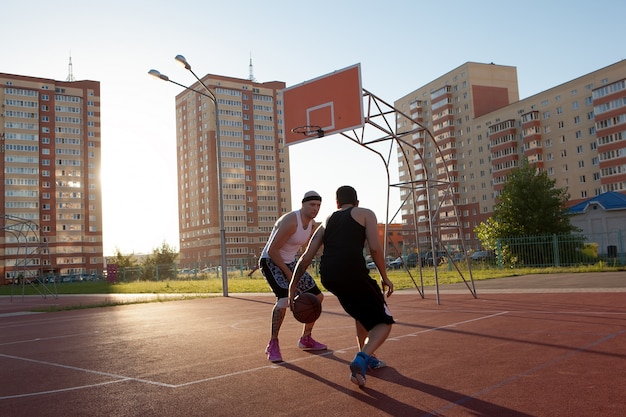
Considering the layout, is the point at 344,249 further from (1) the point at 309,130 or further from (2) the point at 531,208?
(2) the point at 531,208

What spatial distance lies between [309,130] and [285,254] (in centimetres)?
850

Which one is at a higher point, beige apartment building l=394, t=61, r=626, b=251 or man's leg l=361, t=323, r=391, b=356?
beige apartment building l=394, t=61, r=626, b=251

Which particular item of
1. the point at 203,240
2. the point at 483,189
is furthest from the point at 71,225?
the point at 483,189

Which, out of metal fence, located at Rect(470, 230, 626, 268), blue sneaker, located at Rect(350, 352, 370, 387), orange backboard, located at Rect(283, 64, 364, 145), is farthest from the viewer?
metal fence, located at Rect(470, 230, 626, 268)

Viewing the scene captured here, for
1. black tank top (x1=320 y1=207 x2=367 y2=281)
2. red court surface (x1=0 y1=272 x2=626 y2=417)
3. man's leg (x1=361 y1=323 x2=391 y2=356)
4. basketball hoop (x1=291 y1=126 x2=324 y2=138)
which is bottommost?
red court surface (x1=0 y1=272 x2=626 y2=417)

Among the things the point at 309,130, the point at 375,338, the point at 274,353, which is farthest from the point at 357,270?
the point at 309,130

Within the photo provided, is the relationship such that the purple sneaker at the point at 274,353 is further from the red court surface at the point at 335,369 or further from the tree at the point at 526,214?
the tree at the point at 526,214

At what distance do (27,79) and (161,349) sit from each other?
327 ft

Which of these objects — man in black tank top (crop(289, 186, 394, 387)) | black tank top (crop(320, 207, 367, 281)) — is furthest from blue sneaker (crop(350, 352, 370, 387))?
black tank top (crop(320, 207, 367, 281))

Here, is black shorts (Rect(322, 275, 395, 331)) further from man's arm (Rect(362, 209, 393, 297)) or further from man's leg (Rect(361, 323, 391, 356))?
man's arm (Rect(362, 209, 393, 297))

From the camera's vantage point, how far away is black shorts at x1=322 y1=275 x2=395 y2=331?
191 inches

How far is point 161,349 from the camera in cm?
750

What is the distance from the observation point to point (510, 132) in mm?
78625

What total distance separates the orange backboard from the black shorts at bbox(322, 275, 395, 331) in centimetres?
834
